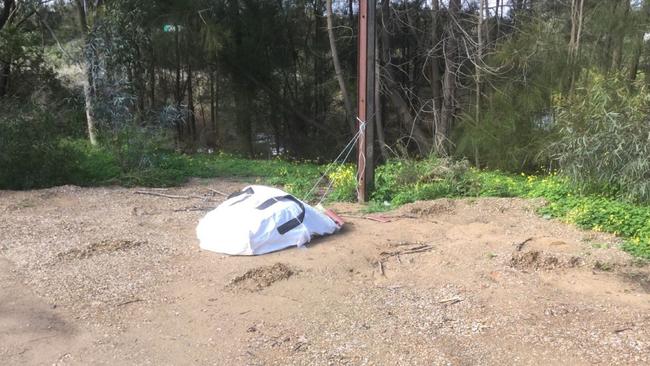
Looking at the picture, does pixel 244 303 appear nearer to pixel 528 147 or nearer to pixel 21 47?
pixel 528 147

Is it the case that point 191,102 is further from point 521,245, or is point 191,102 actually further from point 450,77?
point 521,245

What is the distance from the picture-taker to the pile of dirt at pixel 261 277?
402 cm

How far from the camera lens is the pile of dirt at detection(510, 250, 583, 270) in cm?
423

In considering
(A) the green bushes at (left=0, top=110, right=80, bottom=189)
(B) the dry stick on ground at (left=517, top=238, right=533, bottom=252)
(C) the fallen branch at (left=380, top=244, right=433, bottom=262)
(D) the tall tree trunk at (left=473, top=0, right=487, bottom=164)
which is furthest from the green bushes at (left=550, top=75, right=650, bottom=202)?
(A) the green bushes at (left=0, top=110, right=80, bottom=189)

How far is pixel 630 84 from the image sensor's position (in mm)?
6988

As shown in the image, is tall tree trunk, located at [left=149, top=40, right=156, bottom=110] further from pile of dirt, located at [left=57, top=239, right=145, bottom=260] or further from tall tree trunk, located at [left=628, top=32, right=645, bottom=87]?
tall tree trunk, located at [left=628, top=32, right=645, bottom=87]

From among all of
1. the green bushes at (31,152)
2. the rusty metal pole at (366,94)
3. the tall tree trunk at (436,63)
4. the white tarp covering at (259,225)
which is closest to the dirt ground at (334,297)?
the white tarp covering at (259,225)

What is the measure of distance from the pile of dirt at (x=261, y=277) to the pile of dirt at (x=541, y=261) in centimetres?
166

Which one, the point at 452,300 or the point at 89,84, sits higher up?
the point at 89,84

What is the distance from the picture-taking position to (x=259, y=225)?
15.3 ft

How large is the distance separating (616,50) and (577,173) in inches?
195

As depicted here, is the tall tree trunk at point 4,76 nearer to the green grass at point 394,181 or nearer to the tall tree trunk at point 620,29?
the green grass at point 394,181

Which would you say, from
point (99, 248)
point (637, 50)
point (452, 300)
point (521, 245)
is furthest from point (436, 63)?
point (452, 300)

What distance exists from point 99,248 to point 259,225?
137 cm
